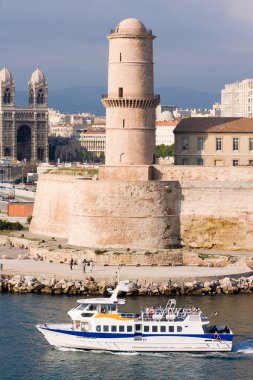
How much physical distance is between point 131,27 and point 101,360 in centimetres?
2209

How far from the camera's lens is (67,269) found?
171 ft

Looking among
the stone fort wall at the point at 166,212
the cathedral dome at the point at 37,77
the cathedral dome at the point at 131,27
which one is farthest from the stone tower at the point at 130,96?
the cathedral dome at the point at 37,77

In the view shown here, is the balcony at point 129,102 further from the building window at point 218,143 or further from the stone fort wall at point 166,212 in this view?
the building window at point 218,143

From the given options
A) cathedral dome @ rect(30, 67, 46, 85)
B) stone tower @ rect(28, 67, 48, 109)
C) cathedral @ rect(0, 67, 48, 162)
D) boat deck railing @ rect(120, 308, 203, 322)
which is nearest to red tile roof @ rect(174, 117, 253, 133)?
boat deck railing @ rect(120, 308, 203, 322)

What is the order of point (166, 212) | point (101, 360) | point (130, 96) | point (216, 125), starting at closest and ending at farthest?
point (101, 360) < point (166, 212) < point (130, 96) < point (216, 125)

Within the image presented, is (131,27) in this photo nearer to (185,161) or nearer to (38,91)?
(185,161)

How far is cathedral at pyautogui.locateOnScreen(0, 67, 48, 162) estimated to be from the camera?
16262 centimetres

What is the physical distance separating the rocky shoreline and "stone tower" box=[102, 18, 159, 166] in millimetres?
9770

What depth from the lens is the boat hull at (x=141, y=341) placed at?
39.9 metres

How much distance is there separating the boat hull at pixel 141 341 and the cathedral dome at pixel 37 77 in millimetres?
126090

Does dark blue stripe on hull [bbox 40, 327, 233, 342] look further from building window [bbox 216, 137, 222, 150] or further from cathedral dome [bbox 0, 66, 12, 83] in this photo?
cathedral dome [bbox 0, 66, 12, 83]

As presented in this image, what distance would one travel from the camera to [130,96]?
188 ft

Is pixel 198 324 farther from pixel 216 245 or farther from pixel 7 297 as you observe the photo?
pixel 216 245

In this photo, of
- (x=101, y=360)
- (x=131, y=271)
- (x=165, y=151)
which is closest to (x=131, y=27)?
(x=131, y=271)
